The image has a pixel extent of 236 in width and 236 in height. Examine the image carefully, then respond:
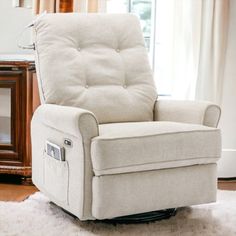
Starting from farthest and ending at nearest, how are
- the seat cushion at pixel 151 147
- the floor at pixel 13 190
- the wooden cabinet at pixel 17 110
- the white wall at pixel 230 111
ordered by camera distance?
the white wall at pixel 230 111, the wooden cabinet at pixel 17 110, the floor at pixel 13 190, the seat cushion at pixel 151 147

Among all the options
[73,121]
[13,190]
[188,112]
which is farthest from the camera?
[13,190]

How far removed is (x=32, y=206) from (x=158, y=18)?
1.72 metres

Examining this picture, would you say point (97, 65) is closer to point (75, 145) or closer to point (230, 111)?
point (75, 145)

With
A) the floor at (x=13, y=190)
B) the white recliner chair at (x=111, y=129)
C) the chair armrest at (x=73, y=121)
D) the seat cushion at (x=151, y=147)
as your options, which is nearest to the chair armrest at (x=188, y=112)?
the white recliner chair at (x=111, y=129)

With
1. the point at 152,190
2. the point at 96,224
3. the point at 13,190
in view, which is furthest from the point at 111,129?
the point at 13,190

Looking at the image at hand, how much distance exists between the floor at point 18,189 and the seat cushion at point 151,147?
2.44 ft

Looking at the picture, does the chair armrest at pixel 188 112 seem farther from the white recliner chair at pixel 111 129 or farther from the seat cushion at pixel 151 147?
the seat cushion at pixel 151 147

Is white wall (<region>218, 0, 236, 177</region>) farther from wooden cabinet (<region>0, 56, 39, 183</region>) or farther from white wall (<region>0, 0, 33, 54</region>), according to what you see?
white wall (<region>0, 0, 33, 54</region>)

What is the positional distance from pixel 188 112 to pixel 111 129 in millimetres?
516

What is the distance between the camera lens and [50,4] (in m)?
3.23

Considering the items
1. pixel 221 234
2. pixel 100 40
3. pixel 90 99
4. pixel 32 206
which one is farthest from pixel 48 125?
pixel 221 234

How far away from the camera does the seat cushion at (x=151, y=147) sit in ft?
6.81

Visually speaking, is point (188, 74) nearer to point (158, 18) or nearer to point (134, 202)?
point (158, 18)

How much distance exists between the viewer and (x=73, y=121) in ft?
6.91
